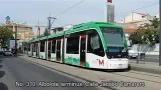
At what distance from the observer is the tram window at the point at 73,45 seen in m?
23.9

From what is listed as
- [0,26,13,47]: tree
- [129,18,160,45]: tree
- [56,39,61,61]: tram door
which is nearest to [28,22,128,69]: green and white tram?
[56,39,61,61]: tram door

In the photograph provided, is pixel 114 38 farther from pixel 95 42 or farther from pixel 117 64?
pixel 117 64

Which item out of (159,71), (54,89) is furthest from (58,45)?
(54,89)

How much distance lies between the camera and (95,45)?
2045cm

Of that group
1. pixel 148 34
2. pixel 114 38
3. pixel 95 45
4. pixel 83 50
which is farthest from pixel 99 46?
pixel 148 34

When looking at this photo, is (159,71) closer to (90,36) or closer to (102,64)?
(102,64)

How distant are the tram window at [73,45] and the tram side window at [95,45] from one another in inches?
106

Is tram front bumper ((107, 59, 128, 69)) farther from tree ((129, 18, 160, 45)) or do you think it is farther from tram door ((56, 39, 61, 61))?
tree ((129, 18, 160, 45))

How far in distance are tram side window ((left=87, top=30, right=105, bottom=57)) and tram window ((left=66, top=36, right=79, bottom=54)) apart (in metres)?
2.70

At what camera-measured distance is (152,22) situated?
64938 millimetres

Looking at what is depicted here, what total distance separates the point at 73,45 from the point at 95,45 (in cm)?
474

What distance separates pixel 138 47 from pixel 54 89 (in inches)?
2167

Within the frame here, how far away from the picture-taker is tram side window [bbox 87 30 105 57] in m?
19.8

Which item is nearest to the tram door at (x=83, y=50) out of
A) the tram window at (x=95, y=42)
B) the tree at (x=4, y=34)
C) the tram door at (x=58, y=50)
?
the tram window at (x=95, y=42)
